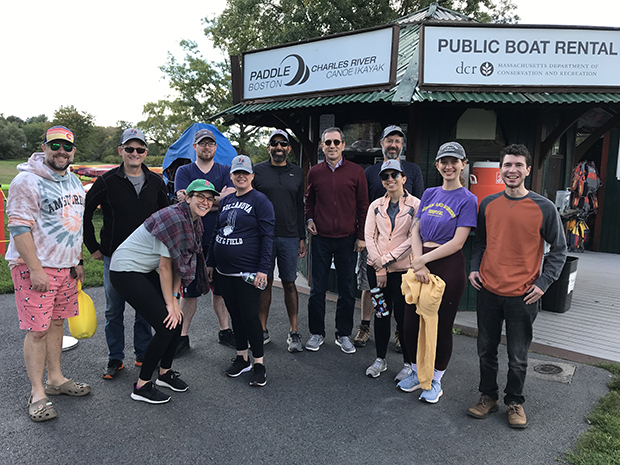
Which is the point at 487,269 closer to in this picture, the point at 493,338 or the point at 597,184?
the point at 493,338

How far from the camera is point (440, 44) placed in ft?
16.4

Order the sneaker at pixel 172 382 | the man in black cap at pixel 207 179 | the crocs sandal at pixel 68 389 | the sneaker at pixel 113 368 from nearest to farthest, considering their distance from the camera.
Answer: the crocs sandal at pixel 68 389
the sneaker at pixel 172 382
the sneaker at pixel 113 368
the man in black cap at pixel 207 179

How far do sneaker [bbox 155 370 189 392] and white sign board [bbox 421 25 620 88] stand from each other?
3.99 meters

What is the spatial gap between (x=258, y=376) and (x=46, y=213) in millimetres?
2057

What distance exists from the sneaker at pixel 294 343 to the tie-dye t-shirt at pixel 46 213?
2.17 meters

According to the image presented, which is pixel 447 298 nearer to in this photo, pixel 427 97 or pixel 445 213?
pixel 445 213

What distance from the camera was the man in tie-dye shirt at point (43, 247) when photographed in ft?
9.86

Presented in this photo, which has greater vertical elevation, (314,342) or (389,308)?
(389,308)

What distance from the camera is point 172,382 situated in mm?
3615

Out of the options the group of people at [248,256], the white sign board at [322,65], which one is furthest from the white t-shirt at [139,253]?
the white sign board at [322,65]

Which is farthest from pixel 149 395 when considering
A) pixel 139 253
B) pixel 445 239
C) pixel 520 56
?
pixel 520 56

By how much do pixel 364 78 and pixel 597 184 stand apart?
26.5ft

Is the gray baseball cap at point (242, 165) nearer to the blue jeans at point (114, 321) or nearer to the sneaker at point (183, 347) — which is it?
the blue jeans at point (114, 321)

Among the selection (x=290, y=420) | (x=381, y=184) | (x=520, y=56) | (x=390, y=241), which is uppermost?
(x=520, y=56)
